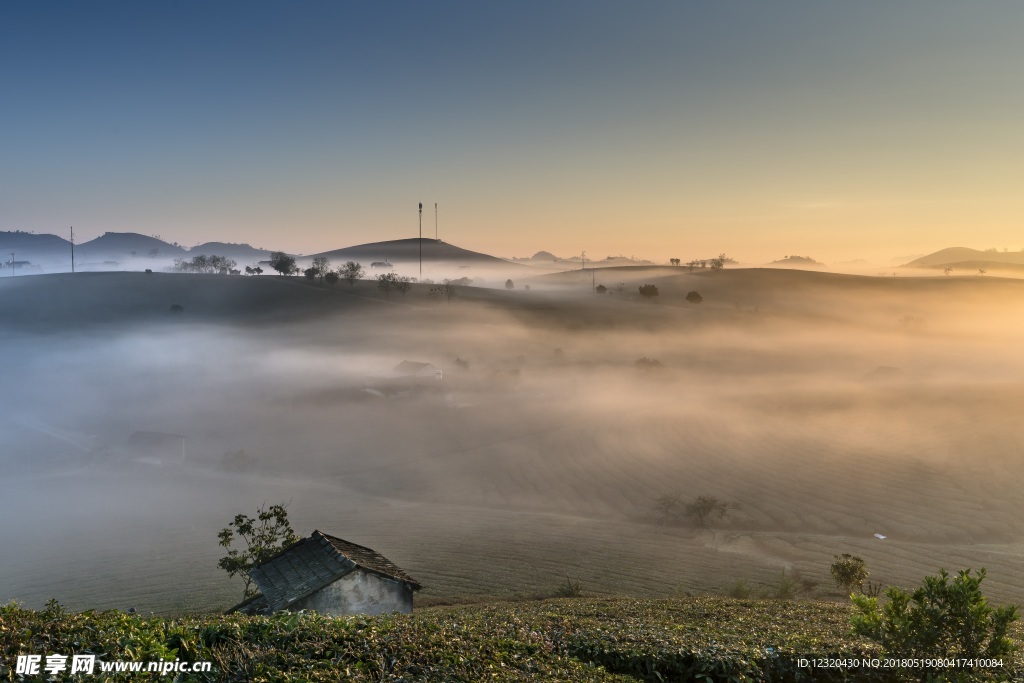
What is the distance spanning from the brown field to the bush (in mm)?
15770

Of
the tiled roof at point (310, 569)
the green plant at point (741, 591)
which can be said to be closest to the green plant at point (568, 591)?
the green plant at point (741, 591)

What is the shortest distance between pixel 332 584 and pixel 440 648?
30.8 ft

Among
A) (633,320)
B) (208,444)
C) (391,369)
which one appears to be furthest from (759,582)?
(633,320)

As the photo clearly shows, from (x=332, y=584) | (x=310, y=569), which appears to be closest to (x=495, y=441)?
(x=310, y=569)

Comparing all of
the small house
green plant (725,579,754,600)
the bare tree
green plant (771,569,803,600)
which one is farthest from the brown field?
the bare tree

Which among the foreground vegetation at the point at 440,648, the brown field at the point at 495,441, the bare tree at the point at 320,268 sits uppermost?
the bare tree at the point at 320,268

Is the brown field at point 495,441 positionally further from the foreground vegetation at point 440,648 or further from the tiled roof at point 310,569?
the foreground vegetation at point 440,648

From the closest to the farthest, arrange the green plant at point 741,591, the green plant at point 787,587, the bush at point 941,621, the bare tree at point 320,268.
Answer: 1. the bush at point 941,621
2. the green plant at point 741,591
3. the green plant at point 787,587
4. the bare tree at point 320,268

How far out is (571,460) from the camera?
42.5 meters

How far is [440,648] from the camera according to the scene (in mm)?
6734

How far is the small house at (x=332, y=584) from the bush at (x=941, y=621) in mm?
10975

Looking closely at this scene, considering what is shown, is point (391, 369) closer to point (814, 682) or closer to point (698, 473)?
point (698, 473)

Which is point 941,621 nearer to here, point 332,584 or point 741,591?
point 332,584

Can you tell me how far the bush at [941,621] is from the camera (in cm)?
713
